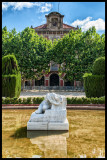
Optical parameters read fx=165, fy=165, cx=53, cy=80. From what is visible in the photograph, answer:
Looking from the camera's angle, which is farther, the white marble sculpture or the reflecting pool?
the white marble sculpture

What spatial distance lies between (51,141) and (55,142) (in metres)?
0.17

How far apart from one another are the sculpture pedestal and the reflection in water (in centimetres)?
25

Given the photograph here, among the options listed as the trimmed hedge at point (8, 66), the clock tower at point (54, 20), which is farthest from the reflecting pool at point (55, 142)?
the clock tower at point (54, 20)

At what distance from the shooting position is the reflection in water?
470 cm

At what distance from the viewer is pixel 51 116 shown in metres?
7.04

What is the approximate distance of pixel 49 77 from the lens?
3700 centimetres

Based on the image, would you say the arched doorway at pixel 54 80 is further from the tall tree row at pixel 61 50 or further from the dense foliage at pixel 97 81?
the dense foliage at pixel 97 81

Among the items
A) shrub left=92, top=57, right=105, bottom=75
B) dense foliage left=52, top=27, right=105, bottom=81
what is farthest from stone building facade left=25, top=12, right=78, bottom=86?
shrub left=92, top=57, right=105, bottom=75

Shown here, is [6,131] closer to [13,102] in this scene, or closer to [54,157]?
[54,157]

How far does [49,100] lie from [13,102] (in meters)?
6.22

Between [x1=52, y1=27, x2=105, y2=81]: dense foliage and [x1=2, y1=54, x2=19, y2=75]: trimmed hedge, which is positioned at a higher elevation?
[x1=52, y1=27, x2=105, y2=81]: dense foliage

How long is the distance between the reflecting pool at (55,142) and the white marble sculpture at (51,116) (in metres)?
0.27

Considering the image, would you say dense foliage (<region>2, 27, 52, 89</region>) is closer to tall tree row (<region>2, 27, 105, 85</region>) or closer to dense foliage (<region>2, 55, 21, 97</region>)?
tall tree row (<region>2, 27, 105, 85</region>)

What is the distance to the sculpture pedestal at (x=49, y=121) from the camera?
6762 mm
